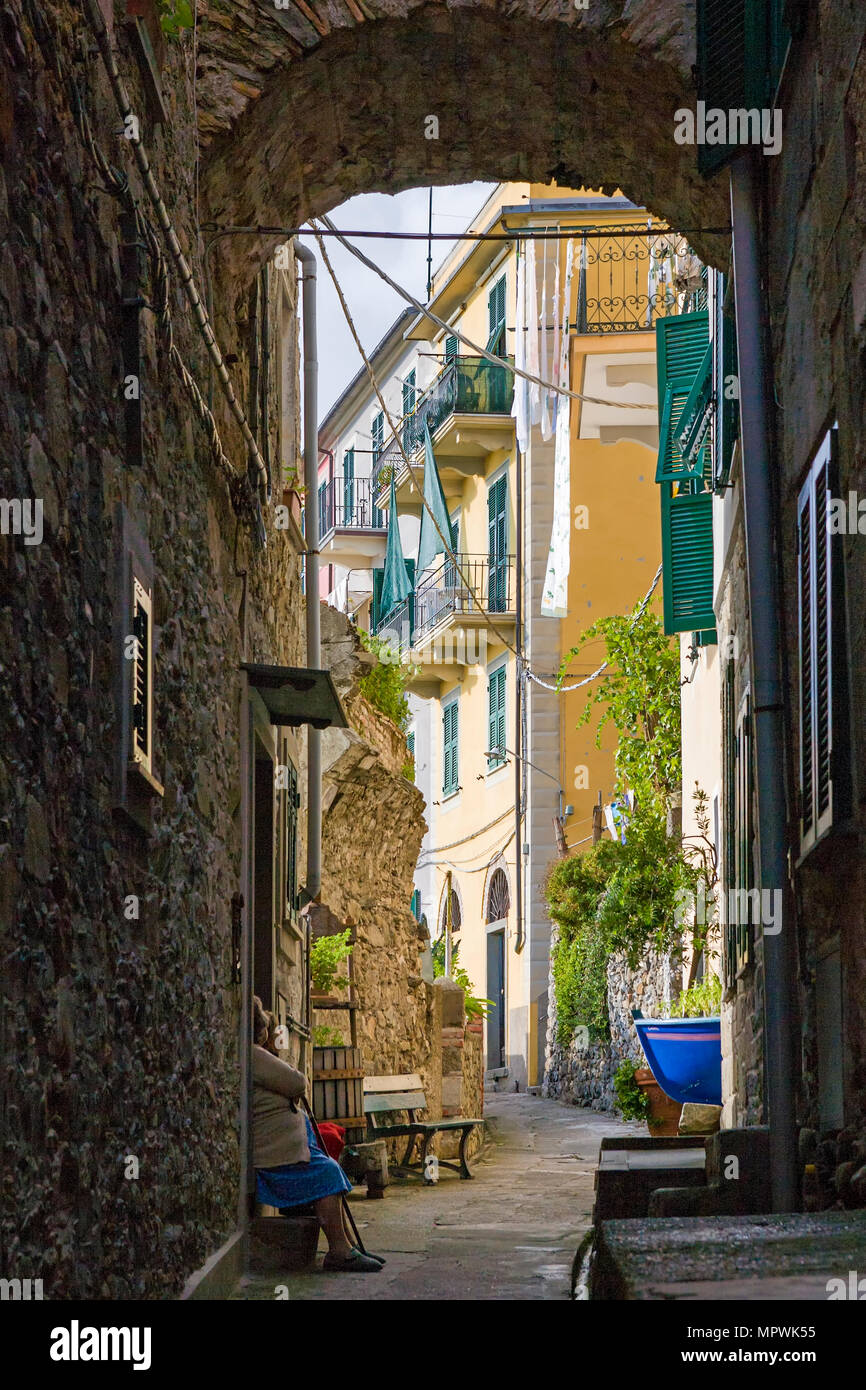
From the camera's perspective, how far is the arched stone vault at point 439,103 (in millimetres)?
6949

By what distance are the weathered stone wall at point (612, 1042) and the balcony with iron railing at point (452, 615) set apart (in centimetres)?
671

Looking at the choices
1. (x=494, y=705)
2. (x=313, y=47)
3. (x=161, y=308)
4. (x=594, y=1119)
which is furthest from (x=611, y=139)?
(x=494, y=705)

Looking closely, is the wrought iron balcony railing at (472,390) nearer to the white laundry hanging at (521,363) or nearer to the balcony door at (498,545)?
the white laundry hanging at (521,363)

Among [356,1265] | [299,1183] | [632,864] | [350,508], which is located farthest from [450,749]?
[356,1265]

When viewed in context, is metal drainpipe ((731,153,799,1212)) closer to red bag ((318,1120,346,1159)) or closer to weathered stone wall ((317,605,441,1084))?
red bag ((318,1120,346,1159))

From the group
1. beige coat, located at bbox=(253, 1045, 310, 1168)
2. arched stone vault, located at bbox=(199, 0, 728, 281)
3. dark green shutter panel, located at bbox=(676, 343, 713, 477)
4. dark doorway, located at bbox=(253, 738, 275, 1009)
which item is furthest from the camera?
dark green shutter panel, located at bbox=(676, 343, 713, 477)

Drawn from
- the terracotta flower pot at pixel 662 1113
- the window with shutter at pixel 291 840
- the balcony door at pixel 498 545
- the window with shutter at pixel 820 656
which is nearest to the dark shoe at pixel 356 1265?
the window with shutter at pixel 820 656

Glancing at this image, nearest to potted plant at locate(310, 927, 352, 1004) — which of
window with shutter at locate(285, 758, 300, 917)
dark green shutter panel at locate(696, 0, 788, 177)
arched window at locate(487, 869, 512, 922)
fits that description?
window with shutter at locate(285, 758, 300, 917)

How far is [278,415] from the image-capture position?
10883mm

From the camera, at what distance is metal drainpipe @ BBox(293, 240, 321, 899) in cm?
1170

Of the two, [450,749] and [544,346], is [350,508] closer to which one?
[450,749]

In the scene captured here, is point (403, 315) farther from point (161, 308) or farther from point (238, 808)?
point (161, 308)

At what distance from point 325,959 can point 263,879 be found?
430 centimetres

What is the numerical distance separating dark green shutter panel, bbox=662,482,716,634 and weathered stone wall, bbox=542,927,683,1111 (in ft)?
17.2
